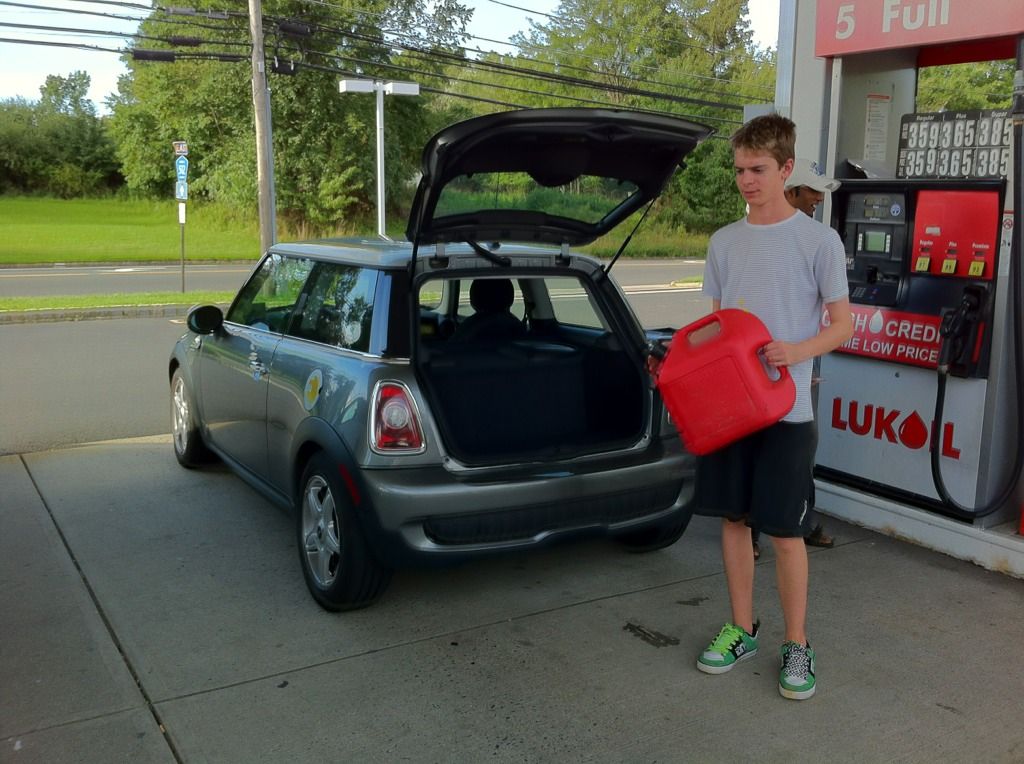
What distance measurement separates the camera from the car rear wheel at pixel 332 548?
366 cm

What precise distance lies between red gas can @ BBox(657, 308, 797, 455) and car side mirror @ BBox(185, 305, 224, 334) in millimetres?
2902

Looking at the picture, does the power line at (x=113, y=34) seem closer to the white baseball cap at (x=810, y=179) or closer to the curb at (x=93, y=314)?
the curb at (x=93, y=314)

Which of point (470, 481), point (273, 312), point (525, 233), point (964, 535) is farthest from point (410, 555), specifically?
point (964, 535)

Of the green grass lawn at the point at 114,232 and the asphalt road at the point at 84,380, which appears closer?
the asphalt road at the point at 84,380

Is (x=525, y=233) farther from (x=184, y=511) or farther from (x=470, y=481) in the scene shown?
(x=184, y=511)

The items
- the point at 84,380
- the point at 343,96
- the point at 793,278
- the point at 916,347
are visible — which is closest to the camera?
the point at 793,278

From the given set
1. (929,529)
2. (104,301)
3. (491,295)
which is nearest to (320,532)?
(491,295)

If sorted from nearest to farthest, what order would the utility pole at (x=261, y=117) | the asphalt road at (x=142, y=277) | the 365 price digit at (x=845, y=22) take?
the 365 price digit at (x=845, y=22) < the asphalt road at (x=142, y=277) < the utility pole at (x=261, y=117)

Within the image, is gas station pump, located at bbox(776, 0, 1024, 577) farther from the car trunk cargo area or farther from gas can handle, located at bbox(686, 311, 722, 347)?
gas can handle, located at bbox(686, 311, 722, 347)

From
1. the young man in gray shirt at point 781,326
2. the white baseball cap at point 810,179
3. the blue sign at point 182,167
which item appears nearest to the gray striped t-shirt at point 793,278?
the young man in gray shirt at point 781,326

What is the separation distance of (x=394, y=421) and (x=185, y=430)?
2.76 meters

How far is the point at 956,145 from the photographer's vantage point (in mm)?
4680

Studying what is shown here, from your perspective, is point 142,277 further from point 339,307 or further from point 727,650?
point 727,650

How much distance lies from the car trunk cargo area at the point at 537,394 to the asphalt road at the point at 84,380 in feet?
12.3
